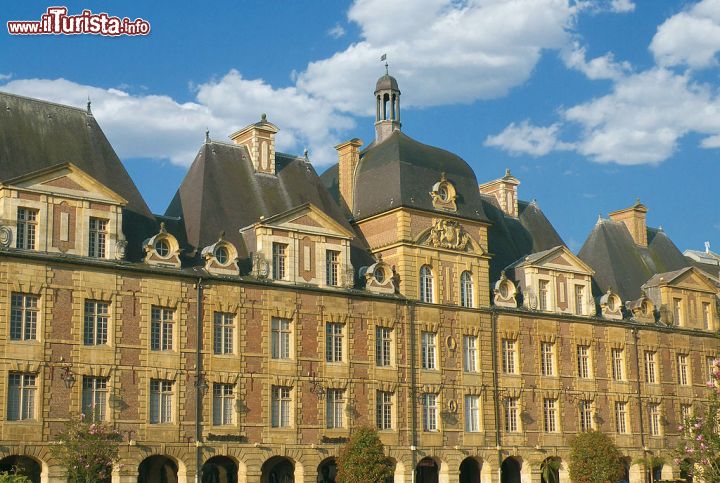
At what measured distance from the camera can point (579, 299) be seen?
52219 millimetres

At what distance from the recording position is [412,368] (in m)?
44.6

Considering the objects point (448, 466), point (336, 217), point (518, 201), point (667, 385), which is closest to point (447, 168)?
point (336, 217)

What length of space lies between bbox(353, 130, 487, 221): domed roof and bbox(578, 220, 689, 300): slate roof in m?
10.8

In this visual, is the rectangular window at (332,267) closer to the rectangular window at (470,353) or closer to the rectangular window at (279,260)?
the rectangular window at (279,260)

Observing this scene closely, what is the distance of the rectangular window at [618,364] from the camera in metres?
52.8

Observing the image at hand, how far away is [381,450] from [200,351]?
760 centimetres

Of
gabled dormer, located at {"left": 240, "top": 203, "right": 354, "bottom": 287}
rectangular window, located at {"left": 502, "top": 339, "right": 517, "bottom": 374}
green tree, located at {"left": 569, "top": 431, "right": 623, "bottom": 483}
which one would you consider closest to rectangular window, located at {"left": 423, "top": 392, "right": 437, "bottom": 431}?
rectangular window, located at {"left": 502, "top": 339, "right": 517, "bottom": 374}

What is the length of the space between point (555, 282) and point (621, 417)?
7346 millimetres

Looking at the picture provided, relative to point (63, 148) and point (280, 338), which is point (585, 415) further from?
point (63, 148)

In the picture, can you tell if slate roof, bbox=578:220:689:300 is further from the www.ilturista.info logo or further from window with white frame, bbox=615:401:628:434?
the www.ilturista.info logo

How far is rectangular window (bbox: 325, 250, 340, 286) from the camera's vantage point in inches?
1697

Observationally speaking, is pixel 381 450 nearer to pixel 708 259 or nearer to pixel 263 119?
pixel 263 119

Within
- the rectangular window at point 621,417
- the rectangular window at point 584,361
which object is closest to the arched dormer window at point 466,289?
the rectangular window at point 584,361

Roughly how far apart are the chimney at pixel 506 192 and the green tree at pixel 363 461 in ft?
62.6
